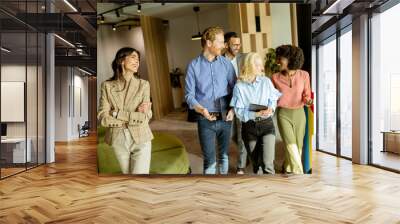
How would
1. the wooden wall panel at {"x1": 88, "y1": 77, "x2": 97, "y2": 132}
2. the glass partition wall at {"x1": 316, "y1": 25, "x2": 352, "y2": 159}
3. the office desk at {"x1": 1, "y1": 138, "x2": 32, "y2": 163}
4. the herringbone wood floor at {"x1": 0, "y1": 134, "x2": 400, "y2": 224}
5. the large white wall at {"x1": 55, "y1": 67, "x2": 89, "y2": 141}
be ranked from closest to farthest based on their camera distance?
1. the herringbone wood floor at {"x1": 0, "y1": 134, "x2": 400, "y2": 224}
2. the office desk at {"x1": 1, "y1": 138, "x2": 32, "y2": 163}
3. the glass partition wall at {"x1": 316, "y1": 25, "x2": 352, "y2": 159}
4. the large white wall at {"x1": 55, "y1": 67, "x2": 89, "y2": 141}
5. the wooden wall panel at {"x1": 88, "y1": 77, "x2": 97, "y2": 132}

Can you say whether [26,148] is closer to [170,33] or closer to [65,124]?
[170,33]

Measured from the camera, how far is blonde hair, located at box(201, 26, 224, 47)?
5465 millimetres

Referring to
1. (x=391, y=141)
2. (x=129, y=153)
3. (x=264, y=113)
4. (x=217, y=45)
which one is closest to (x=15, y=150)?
(x=129, y=153)

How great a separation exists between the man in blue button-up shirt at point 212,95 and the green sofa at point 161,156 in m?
0.34

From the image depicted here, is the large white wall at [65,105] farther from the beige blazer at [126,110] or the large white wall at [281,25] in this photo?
the large white wall at [281,25]

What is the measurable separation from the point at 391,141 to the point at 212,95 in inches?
138

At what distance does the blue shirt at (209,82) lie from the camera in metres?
5.40

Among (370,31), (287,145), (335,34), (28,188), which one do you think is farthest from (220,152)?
(335,34)

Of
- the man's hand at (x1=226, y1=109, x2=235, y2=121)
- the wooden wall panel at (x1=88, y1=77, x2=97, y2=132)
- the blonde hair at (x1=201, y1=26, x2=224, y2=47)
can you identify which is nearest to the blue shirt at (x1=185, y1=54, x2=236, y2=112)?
the man's hand at (x1=226, y1=109, x2=235, y2=121)

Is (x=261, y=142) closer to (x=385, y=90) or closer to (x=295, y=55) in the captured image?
(x=295, y=55)

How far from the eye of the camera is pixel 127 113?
5441 millimetres

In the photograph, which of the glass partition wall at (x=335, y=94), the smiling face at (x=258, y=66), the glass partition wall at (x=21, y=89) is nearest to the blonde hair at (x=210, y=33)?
the smiling face at (x=258, y=66)

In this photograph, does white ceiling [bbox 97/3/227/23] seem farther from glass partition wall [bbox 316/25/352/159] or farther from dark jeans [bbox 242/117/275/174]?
glass partition wall [bbox 316/25/352/159]

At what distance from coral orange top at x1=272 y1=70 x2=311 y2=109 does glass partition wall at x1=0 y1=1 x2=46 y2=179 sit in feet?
13.4
